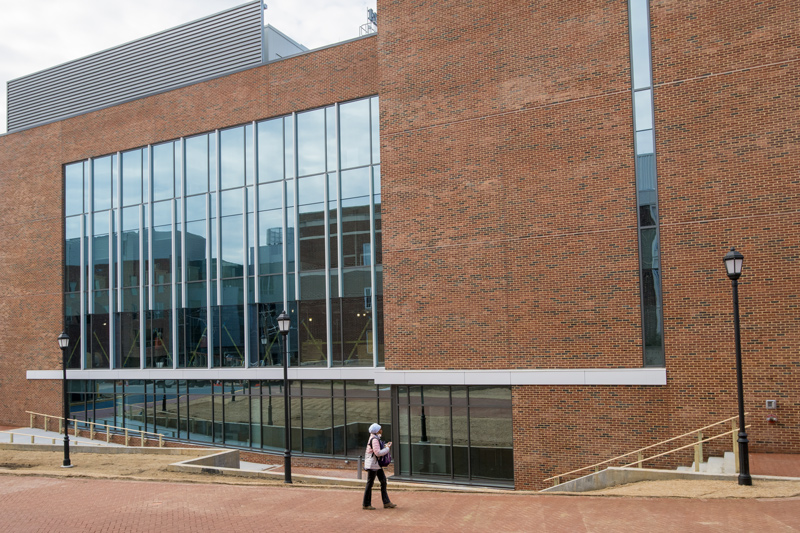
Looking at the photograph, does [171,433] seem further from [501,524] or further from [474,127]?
[501,524]

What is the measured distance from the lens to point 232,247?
26859mm

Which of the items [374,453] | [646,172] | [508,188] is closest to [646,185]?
[646,172]

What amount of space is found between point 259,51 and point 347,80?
17.3 feet

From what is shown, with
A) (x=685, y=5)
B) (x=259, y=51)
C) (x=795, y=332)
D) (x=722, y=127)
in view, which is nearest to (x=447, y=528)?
(x=795, y=332)

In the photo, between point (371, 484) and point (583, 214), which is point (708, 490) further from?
point (583, 214)

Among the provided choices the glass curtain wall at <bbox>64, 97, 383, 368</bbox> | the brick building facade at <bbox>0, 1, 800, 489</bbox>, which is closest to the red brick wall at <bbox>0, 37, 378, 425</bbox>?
the glass curtain wall at <bbox>64, 97, 383, 368</bbox>

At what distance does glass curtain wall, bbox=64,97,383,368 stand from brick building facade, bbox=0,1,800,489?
3042 millimetres

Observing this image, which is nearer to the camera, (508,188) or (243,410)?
(508,188)

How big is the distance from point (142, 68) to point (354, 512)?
25999mm

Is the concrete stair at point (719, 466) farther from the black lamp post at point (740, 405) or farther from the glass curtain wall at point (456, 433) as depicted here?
the glass curtain wall at point (456, 433)

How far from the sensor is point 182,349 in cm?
2788

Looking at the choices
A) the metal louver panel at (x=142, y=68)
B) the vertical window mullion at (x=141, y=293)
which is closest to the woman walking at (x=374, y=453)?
the metal louver panel at (x=142, y=68)

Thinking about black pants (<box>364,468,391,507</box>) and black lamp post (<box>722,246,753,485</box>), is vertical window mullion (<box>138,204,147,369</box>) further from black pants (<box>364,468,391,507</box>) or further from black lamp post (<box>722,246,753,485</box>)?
black lamp post (<box>722,246,753,485</box>)

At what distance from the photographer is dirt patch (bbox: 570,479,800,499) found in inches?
467
